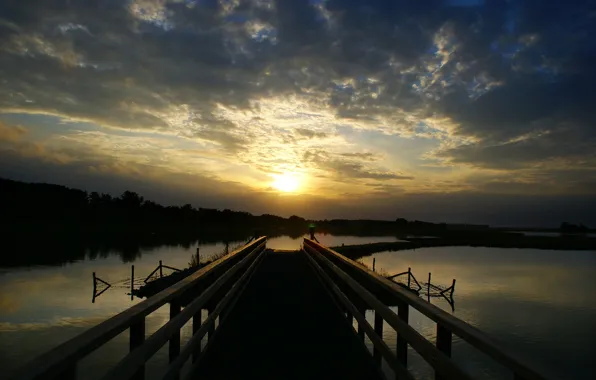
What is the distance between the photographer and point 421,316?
931 inches

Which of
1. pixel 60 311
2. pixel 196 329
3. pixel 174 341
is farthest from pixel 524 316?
pixel 174 341

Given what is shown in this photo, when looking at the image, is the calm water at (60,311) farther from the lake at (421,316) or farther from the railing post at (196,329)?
the railing post at (196,329)

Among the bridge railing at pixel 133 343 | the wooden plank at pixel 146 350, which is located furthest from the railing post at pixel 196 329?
the wooden plank at pixel 146 350

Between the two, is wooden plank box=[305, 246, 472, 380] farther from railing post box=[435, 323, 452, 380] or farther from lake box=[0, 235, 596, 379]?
lake box=[0, 235, 596, 379]

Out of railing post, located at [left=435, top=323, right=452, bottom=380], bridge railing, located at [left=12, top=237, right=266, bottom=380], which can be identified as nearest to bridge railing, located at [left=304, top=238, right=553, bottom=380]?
railing post, located at [left=435, top=323, right=452, bottom=380]

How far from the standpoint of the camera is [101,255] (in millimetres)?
57969

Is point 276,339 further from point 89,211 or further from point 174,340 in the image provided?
point 89,211

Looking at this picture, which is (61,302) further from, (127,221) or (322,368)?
(127,221)

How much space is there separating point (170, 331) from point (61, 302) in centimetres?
2795

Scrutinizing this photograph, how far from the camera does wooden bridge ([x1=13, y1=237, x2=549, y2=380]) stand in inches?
101

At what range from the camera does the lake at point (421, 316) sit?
17734 millimetres

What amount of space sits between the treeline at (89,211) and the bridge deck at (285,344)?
121 meters

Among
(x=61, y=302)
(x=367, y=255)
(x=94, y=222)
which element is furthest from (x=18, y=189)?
(x=61, y=302)

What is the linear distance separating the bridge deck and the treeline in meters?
121
